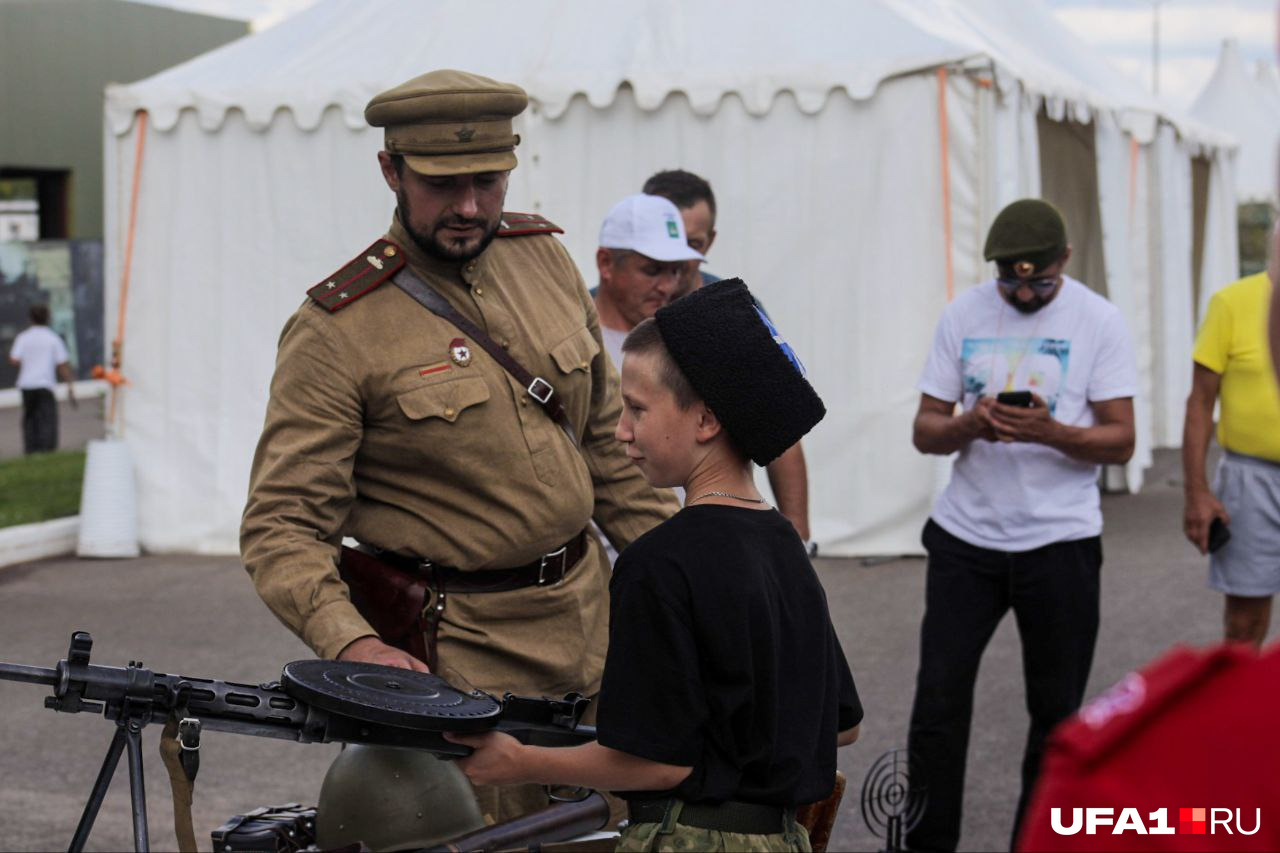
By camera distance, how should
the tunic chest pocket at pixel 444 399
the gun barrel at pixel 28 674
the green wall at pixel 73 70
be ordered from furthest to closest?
the green wall at pixel 73 70, the tunic chest pocket at pixel 444 399, the gun barrel at pixel 28 674

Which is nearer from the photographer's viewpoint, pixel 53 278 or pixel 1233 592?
pixel 1233 592

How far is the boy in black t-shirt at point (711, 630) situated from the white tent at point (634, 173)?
23.4 ft

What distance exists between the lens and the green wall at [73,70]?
2628cm

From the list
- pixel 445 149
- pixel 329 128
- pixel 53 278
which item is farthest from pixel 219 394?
pixel 53 278

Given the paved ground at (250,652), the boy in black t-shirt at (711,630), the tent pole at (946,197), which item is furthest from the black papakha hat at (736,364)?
the tent pole at (946,197)

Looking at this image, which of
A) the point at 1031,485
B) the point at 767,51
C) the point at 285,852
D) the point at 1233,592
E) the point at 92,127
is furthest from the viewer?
the point at 92,127

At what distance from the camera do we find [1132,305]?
11781 millimetres

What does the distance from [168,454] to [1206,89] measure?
59.7ft

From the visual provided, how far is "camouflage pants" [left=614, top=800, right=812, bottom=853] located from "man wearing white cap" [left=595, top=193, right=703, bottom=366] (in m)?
2.34

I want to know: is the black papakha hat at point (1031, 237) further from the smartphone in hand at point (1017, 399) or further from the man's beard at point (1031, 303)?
the smartphone in hand at point (1017, 399)

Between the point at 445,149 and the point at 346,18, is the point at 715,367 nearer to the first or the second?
the point at 445,149

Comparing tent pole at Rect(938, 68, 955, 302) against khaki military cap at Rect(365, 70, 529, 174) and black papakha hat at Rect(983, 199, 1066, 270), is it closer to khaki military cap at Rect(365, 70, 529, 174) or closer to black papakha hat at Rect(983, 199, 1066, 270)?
black papakha hat at Rect(983, 199, 1066, 270)

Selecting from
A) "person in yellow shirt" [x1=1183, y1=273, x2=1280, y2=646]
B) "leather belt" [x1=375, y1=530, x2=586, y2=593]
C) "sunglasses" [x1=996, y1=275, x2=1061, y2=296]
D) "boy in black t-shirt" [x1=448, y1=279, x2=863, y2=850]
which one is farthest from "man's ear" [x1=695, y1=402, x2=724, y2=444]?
"person in yellow shirt" [x1=1183, y1=273, x2=1280, y2=646]

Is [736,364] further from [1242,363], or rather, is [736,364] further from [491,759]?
[1242,363]
